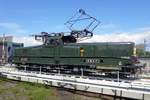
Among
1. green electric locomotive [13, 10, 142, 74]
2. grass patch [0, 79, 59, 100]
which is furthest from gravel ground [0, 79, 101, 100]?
green electric locomotive [13, 10, 142, 74]

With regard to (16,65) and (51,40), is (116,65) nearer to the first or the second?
(51,40)

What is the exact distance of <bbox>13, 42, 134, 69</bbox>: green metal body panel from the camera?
69.3 feet

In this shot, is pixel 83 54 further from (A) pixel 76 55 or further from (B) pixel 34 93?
(B) pixel 34 93

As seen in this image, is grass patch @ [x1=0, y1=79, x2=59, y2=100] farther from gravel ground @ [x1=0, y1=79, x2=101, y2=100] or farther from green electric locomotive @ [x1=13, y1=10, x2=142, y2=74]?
green electric locomotive @ [x1=13, y1=10, x2=142, y2=74]

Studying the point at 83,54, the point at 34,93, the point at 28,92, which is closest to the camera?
the point at 34,93

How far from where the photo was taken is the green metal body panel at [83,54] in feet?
69.3

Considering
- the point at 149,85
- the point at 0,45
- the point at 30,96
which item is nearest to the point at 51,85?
the point at 30,96

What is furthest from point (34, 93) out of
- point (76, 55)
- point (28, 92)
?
point (76, 55)

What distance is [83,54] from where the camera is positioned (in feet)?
75.8

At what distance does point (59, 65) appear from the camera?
24094mm

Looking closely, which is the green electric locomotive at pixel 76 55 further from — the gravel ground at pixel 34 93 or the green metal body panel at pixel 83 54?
the gravel ground at pixel 34 93

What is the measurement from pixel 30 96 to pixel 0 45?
44472mm

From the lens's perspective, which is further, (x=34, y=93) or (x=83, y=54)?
(x=83, y=54)

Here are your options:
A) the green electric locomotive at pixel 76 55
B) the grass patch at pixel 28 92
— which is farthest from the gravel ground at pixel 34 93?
the green electric locomotive at pixel 76 55
